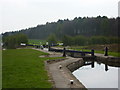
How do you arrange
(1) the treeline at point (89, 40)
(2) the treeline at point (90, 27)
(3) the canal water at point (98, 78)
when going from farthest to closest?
(2) the treeline at point (90, 27)
(1) the treeline at point (89, 40)
(3) the canal water at point (98, 78)

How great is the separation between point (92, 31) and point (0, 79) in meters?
99.9

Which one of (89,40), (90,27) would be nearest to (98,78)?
(89,40)

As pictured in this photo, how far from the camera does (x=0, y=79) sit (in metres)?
12.7

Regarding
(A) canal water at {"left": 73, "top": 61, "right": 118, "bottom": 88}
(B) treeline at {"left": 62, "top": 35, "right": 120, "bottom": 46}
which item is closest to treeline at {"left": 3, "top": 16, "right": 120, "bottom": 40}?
(B) treeline at {"left": 62, "top": 35, "right": 120, "bottom": 46}

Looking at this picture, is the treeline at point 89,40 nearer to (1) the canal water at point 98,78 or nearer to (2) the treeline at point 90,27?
(2) the treeline at point 90,27

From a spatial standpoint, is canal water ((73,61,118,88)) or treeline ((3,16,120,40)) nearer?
canal water ((73,61,118,88))

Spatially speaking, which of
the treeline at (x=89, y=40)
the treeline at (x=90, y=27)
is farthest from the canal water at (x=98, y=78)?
the treeline at (x=90, y=27)

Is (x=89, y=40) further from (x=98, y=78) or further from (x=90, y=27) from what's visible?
(x=98, y=78)

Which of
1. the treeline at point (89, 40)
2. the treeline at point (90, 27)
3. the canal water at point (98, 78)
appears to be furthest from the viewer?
the treeline at point (90, 27)

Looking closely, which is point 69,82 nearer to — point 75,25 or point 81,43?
point 81,43

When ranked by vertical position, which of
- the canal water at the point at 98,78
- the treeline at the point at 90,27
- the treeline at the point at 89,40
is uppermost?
the treeline at the point at 90,27

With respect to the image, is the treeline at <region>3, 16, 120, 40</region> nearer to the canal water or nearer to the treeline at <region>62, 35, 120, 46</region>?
the treeline at <region>62, 35, 120, 46</region>

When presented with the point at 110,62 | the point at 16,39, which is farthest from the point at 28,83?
the point at 16,39

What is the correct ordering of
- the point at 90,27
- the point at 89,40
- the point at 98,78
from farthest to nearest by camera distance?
the point at 90,27
the point at 89,40
the point at 98,78
